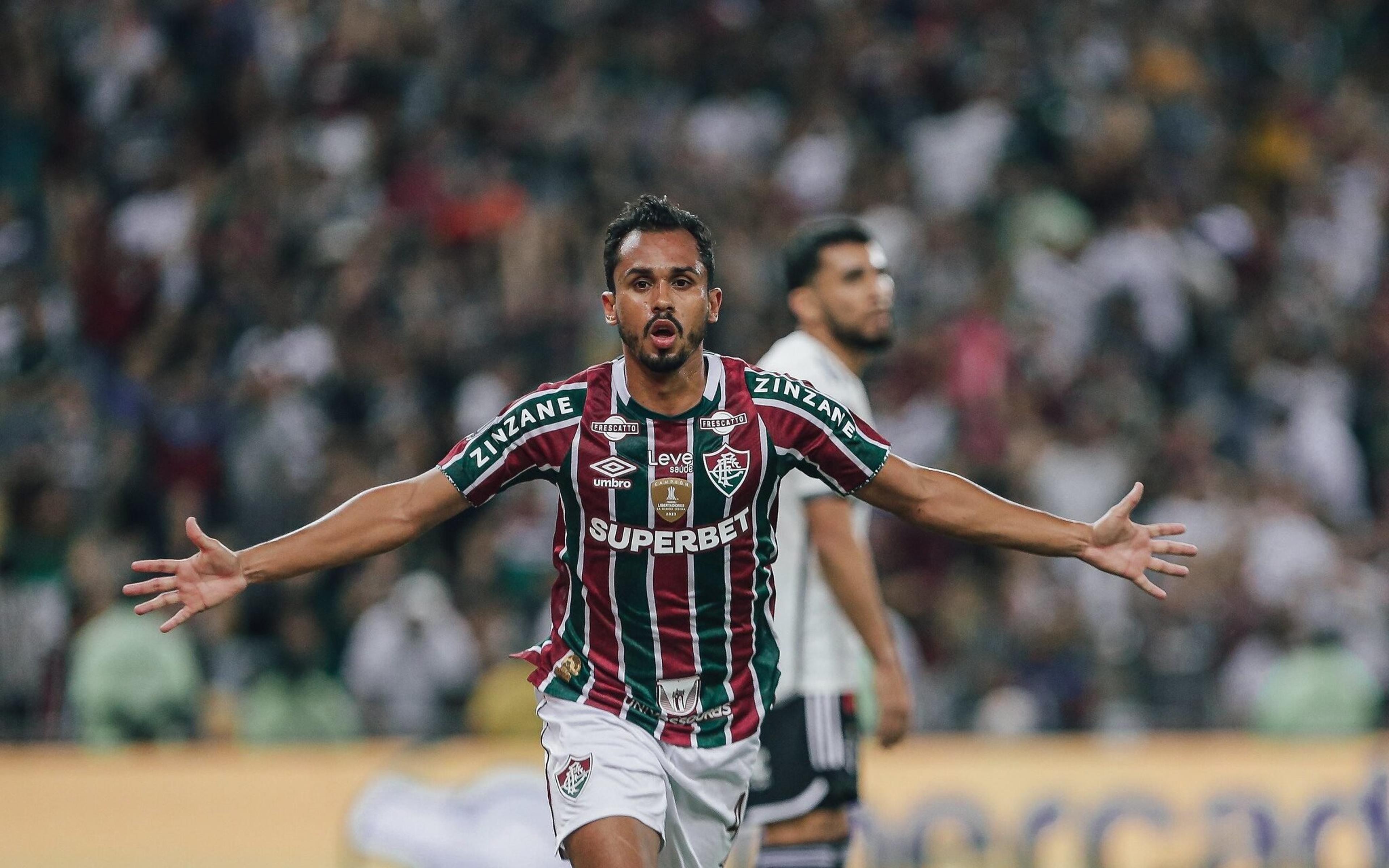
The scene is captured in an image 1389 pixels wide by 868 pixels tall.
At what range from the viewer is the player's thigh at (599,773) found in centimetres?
487

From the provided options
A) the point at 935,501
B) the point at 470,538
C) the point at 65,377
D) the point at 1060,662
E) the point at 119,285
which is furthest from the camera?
the point at 119,285

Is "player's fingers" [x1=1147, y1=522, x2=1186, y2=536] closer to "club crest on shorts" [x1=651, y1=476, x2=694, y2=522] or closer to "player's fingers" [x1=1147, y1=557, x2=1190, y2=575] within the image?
"player's fingers" [x1=1147, y1=557, x2=1190, y2=575]

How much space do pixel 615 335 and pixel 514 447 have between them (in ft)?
24.8

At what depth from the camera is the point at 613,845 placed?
480 centimetres

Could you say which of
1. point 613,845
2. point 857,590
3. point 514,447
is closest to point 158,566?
point 514,447

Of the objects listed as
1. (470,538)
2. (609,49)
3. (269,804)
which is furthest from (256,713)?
(609,49)

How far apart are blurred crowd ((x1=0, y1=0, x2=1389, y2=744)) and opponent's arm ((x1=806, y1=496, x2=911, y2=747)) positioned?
3.69 meters

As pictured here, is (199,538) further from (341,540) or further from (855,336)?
(855,336)

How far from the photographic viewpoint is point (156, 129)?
1495 cm

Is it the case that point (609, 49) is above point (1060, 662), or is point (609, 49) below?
above

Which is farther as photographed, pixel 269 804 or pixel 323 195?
pixel 323 195

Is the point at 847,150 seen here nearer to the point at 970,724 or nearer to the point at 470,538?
the point at 470,538

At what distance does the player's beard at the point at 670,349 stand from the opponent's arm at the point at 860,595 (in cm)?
153

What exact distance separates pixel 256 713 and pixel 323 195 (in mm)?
4837
